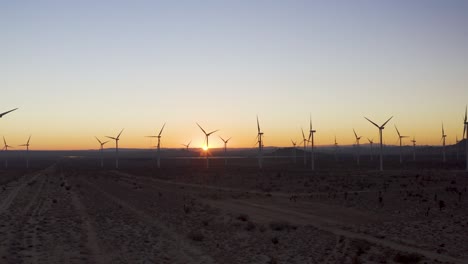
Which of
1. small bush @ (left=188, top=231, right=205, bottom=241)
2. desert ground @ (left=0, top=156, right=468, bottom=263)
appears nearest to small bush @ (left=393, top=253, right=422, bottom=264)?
desert ground @ (left=0, top=156, right=468, bottom=263)

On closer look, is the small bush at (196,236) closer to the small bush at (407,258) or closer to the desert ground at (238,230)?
the desert ground at (238,230)

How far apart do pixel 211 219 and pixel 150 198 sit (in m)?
15.7

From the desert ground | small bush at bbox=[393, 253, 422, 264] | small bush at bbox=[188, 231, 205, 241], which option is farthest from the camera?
small bush at bbox=[188, 231, 205, 241]

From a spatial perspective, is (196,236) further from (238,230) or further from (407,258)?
(407,258)

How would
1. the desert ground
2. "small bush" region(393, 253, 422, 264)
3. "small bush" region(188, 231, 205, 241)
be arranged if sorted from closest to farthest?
"small bush" region(393, 253, 422, 264) → the desert ground → "small bush" region(188, 231, 205, 241)

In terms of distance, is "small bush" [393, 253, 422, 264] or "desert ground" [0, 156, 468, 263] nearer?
"small bush" [393, 253, 422, 264]

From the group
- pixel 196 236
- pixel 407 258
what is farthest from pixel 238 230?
pixel 407 258

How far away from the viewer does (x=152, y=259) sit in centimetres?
1947

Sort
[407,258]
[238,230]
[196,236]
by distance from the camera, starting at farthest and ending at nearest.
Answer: [238,230]
[196,236]
[407,258]

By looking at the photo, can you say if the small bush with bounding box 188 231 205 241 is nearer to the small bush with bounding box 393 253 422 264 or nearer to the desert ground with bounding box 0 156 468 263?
the desert ground with bounding box 0 156 468 263

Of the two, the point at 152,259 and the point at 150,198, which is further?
the point at 150,198

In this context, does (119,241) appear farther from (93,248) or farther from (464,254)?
(464,254)

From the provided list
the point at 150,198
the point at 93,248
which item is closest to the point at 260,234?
the point at 93,248

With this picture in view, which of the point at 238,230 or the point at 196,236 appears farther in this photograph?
the point at 238,230
